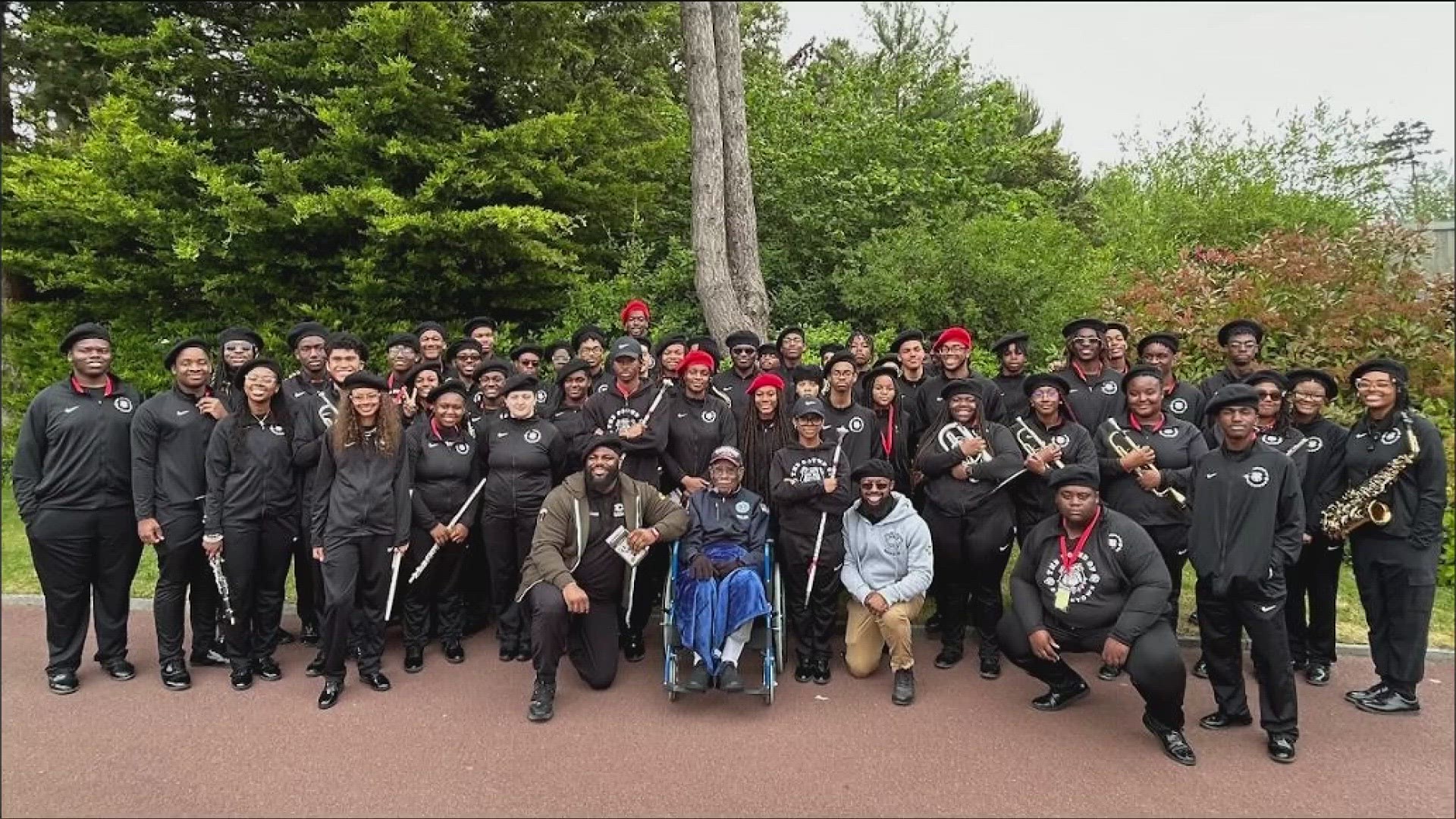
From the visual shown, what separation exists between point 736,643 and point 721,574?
1.40ft

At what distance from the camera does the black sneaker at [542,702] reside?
15.6 ft

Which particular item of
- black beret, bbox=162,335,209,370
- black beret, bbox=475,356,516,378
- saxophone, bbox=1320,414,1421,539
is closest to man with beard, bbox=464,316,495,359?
black beret, bbox=475,356,516,378

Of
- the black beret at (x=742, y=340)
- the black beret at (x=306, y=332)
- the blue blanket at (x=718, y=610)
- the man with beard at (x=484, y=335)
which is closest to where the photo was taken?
the blue blanket at (x=718, y=610)

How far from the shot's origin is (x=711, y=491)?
5426mm

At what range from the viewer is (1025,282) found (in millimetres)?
10312

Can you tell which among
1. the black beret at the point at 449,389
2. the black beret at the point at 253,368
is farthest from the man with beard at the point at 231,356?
the black beret at the point at 449,389

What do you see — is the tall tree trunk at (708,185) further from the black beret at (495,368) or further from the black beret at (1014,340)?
the black beret at (1014,340)

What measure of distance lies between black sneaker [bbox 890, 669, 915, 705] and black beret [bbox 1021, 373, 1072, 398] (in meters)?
2.06

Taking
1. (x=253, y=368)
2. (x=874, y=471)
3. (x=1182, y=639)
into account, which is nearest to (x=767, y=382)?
(x=874, y=471)

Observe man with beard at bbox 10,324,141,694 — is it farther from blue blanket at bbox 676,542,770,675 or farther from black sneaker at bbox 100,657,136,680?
blue blanket at bbox 676,542,770,675

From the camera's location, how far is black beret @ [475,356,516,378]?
20.2 ft

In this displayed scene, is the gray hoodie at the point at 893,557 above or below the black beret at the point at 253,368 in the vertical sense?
below

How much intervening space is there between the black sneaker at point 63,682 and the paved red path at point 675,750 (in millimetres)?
59

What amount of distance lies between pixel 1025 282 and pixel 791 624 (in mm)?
6243
